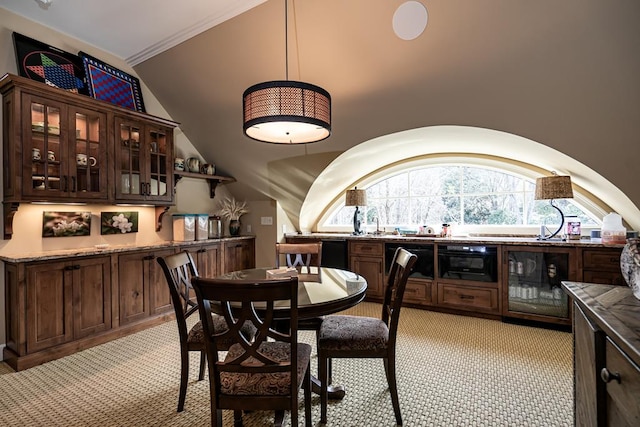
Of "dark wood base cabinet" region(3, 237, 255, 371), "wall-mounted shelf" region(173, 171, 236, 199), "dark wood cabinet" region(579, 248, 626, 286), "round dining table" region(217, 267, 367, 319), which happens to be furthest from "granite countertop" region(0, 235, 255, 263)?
"dark wood cabinet" region(579, 248, 626, 286)

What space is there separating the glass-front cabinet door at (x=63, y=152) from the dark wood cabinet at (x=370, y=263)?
9.76 feet

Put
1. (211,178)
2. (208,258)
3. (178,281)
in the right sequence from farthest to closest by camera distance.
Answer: (211,178)
(208,258)
(178,281)

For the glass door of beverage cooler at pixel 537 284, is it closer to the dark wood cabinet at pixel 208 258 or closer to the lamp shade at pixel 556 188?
the lamp shade at pixel 556 188

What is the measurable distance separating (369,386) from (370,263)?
2.15 meters

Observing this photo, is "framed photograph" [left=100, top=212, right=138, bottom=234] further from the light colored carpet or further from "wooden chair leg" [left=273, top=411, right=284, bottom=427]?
"wooden chair leg" [left=273, top=411, right=284, bottom=427]

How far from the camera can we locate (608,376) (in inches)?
36.3

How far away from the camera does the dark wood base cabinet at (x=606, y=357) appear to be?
0.82 meters

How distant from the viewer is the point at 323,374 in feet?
6.12

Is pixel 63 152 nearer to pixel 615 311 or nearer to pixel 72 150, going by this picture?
pixel 72 150

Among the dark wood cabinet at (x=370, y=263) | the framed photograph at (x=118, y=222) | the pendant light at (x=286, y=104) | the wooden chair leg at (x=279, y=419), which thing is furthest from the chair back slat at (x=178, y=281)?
the dark wood cabinet at (x=370, y=263)

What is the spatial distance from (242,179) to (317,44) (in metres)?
2.42

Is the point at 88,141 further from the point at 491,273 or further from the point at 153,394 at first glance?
the point at 491,273

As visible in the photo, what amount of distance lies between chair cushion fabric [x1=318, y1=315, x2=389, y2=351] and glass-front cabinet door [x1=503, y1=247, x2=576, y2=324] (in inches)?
86.9

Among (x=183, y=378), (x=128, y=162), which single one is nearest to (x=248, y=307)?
(x=183, y=378)
